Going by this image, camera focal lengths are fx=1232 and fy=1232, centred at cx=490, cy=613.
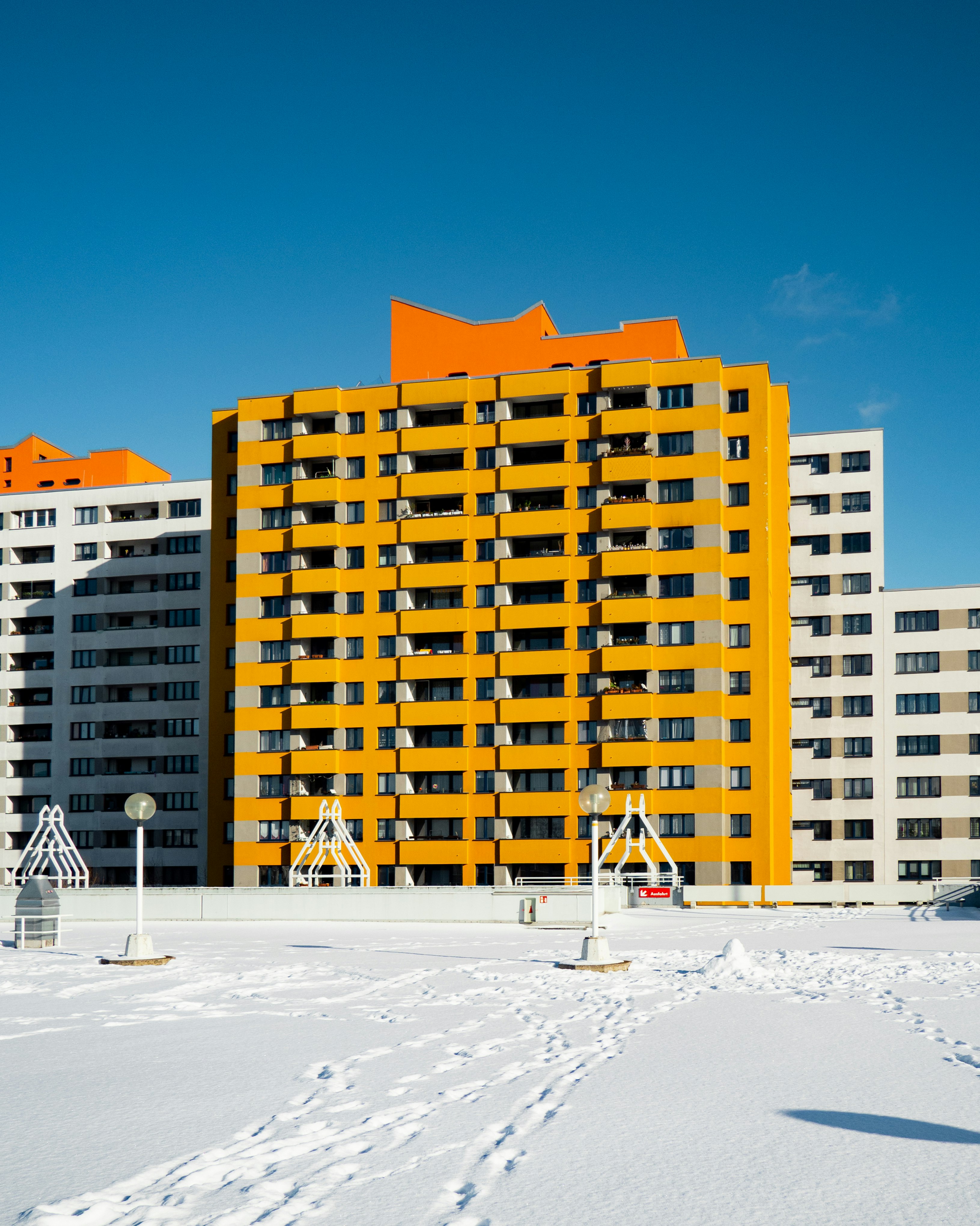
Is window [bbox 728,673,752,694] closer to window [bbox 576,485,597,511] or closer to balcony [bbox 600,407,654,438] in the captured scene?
window [bbox 576,485,597,511]

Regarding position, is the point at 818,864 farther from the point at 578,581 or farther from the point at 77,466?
the point at 77,466

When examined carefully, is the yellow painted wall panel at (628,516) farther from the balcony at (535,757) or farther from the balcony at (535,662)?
the balcony at (535,757)

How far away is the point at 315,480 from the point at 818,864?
43.2 m

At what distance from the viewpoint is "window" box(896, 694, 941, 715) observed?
85500mm

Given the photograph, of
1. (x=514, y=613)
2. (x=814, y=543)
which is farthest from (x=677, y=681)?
(x=814, y=543)

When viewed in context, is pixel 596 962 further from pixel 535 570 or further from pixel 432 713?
pixel 432 713

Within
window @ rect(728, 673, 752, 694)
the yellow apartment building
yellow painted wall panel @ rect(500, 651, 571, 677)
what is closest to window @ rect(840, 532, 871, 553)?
the yellow apartment building

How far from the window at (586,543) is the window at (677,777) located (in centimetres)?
1324

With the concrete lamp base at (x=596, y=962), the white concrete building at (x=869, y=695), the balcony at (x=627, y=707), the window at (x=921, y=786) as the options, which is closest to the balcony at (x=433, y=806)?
the balcony at (x=627, y=707)

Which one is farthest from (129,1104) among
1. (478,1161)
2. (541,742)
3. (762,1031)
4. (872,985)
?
(541,742)

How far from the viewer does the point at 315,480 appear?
7656 centimetres

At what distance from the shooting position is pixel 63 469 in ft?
357

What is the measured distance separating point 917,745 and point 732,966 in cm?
6637

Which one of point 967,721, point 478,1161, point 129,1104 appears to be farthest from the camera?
point 967,721
